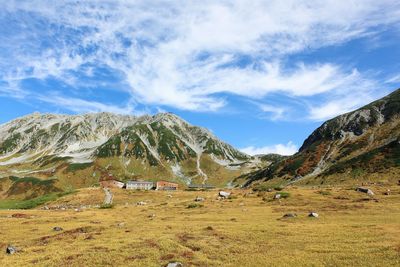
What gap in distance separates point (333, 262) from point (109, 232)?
33.6 metres

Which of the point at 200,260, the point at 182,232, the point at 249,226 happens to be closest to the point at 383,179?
the point at 249,226

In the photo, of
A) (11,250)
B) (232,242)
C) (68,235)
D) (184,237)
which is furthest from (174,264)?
(68,235)

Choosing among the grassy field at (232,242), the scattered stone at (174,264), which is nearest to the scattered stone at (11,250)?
the grassy field at (232,242)

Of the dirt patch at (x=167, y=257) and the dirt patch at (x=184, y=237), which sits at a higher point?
the dirt patch at (x=184, y=237)

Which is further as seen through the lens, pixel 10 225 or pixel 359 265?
pixel 10 225

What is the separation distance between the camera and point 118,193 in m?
170

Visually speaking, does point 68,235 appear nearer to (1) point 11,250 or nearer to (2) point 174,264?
(1) point 11,250

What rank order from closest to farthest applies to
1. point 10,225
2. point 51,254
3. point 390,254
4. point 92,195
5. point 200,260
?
point 390,254
point 200,260
point 51,254
point 10,225
point 92,195

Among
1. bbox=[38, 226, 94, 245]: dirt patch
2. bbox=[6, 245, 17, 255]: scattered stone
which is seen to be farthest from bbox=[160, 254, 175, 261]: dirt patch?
bbox=[6, 245, 17, 255]: scattered stone

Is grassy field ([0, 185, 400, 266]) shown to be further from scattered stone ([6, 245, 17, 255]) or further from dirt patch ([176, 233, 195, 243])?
scattered stone ([6, 245, 17, 255])

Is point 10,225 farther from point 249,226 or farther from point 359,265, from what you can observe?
point 359,265

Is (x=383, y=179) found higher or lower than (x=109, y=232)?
higher

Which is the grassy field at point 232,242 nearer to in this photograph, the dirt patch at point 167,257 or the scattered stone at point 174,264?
the dirt patch at point 167,257

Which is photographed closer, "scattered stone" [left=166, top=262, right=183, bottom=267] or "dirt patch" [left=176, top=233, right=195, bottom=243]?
"scattered stone" [left=166, top=262, right=183, bottom=267]
